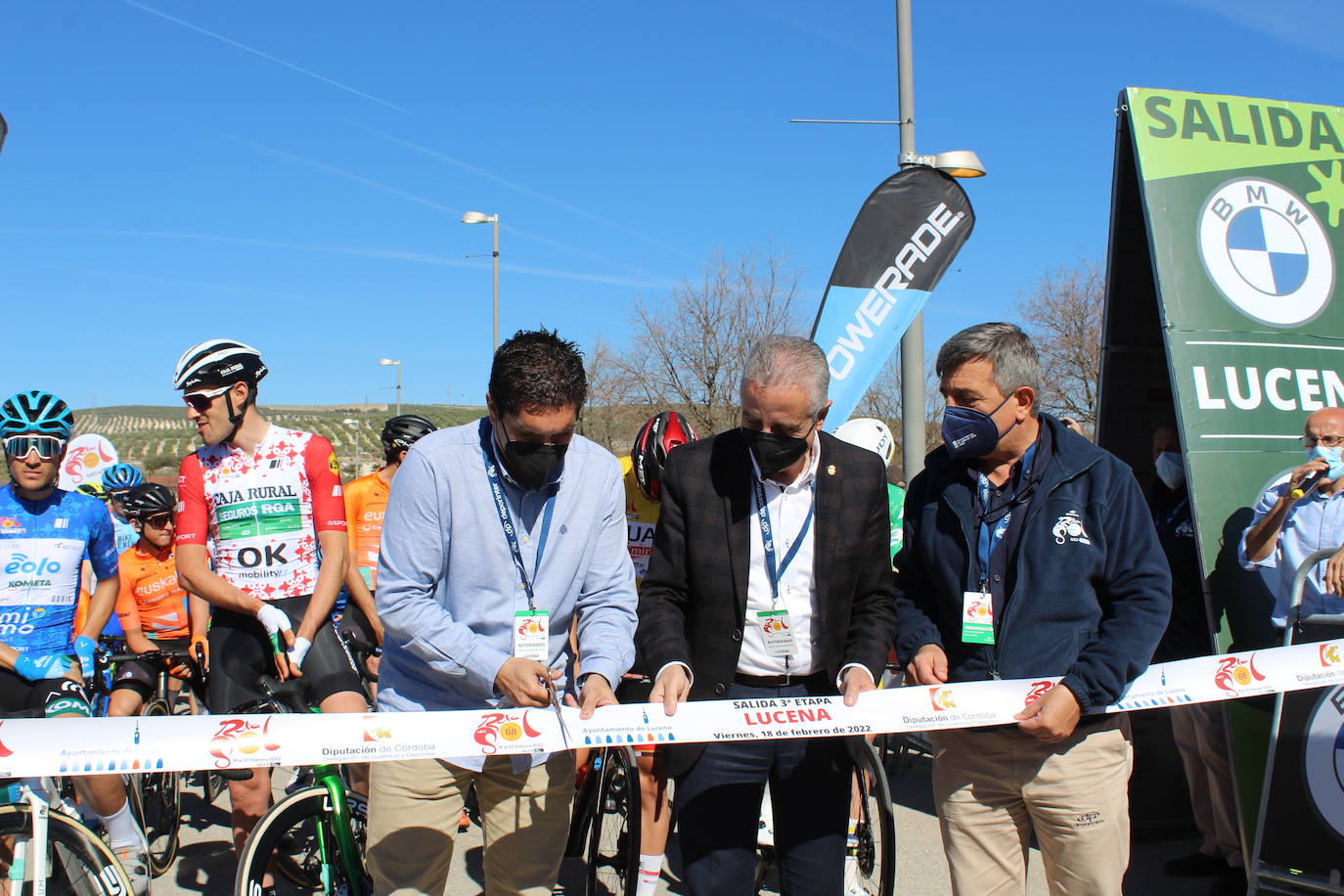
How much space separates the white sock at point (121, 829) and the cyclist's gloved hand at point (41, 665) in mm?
863

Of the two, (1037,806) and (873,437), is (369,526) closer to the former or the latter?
(873,437)

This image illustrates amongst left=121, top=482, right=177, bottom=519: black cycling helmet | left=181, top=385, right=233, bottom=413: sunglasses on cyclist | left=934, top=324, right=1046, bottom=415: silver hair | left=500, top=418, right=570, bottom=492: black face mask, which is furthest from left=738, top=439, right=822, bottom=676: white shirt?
left=121, top=482, right=177, bottom=519: black cycling helmet

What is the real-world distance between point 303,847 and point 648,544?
2.29 metres

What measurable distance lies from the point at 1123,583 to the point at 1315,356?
10.4 feet

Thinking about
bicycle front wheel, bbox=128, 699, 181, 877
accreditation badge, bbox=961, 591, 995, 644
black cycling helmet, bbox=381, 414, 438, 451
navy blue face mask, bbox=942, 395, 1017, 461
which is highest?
black cycling helmet, bbox=381, 414, 438, 451

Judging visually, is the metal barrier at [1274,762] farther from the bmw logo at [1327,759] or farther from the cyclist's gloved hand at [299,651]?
the cyclist's gloved hand at [299,651]

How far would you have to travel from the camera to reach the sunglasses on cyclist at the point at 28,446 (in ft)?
14.2

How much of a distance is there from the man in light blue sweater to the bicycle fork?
3.09 feet

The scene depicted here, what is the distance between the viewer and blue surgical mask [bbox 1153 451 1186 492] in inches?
212

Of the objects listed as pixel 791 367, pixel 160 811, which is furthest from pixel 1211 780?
pixel 160 811

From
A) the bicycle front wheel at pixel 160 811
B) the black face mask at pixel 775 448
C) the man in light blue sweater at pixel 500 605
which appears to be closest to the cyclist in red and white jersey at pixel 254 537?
the man in light blue sweater at pixel 500 605

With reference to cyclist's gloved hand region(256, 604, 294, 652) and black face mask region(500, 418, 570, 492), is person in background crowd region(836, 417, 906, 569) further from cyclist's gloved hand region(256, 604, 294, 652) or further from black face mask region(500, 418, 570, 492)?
black face mask region(500, 418, 570, 492)

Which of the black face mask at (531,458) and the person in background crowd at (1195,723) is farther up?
the black face mask at (531,458)

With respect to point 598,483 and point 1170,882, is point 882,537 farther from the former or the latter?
point 1170,882
